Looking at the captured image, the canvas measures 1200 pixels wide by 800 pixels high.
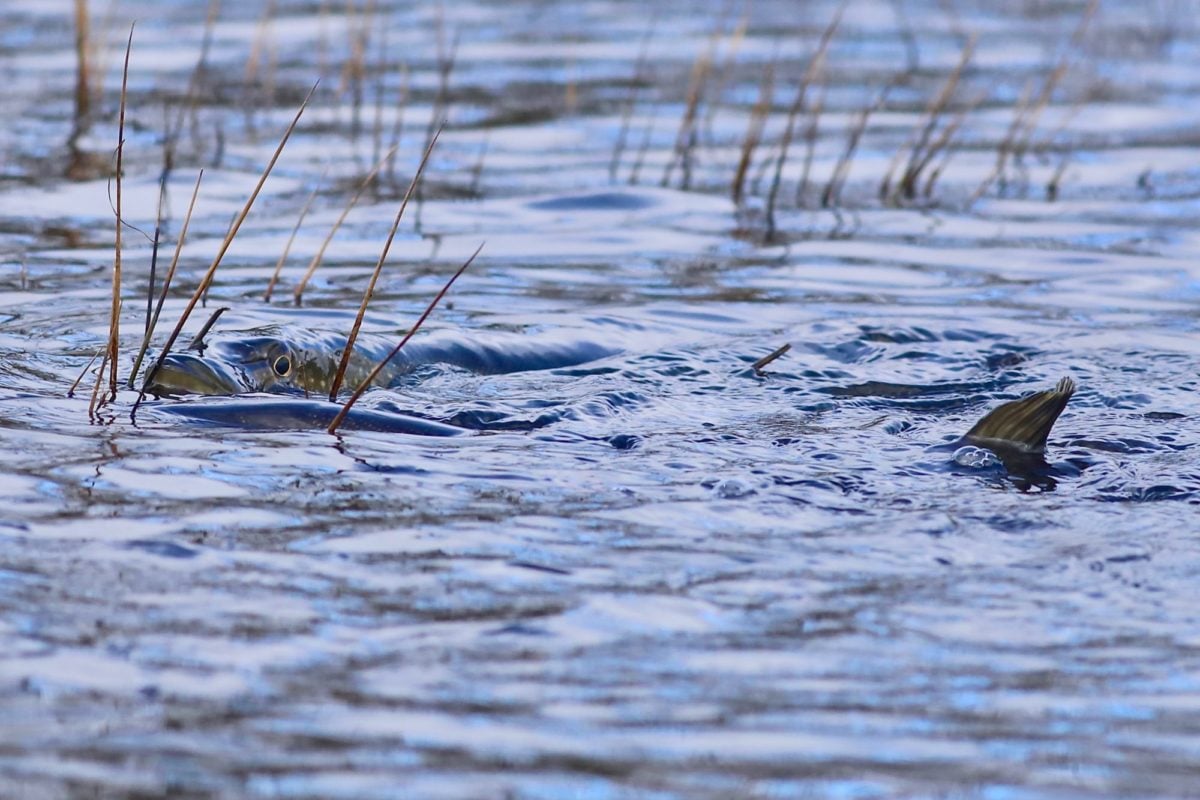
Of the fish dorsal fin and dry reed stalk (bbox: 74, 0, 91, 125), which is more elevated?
the fish dorsal fin

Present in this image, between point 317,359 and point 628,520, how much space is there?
1.73 metres

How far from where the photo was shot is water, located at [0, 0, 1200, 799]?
8.21 feet

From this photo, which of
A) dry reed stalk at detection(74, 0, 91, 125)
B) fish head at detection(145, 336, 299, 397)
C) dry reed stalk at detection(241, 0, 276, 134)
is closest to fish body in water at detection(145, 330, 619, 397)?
fish head at detection(145, 336, 299, 397)

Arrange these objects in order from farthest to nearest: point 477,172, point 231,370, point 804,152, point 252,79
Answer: point 252,79, point 804,152, point 477,172, point 231,370

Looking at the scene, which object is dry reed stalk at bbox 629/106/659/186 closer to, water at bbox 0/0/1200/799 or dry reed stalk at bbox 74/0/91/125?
water at bbox 0/0/1200/799

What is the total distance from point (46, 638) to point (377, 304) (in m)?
3.45

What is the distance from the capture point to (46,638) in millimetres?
2783

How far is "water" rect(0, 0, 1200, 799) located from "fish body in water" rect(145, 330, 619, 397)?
0.47ft

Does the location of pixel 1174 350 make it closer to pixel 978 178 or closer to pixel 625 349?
pixel 625 349

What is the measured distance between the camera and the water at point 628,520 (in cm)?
250

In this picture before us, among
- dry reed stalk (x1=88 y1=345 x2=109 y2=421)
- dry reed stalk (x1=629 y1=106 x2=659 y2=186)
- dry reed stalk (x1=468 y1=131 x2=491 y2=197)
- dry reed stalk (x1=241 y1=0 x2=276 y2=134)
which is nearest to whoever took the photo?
dry reed stalk (x1=88 y1=345 x2=109 y2=421)

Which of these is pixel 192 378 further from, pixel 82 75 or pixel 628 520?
pixel 82 75

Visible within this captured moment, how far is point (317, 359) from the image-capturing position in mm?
4980

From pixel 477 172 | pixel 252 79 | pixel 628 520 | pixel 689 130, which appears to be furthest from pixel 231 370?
pixel 252 79
